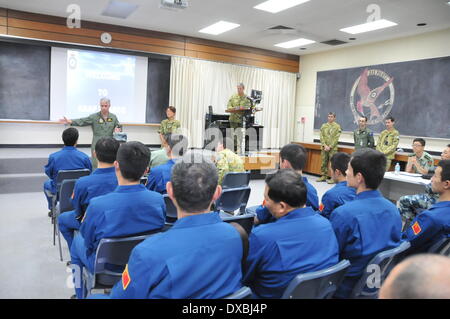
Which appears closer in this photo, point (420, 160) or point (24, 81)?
point (420, 160)

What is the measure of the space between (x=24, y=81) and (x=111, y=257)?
6.51 m

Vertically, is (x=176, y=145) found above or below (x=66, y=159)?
above

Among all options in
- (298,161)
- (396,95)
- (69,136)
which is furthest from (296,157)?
(396,95)

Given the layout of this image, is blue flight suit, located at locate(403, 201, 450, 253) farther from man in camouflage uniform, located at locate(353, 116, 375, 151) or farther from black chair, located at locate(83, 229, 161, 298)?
man in camouflage uniform, located at locate(353, 116, 375, 151)

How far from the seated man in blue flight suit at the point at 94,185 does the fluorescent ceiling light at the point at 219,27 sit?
532cm

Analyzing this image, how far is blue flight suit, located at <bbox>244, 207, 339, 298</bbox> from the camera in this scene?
1.34 m

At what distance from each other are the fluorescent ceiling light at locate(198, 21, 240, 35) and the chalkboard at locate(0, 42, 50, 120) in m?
3.41

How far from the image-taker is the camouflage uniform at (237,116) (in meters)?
6.98

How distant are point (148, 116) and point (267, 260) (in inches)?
287

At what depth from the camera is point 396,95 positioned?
7.47 meters

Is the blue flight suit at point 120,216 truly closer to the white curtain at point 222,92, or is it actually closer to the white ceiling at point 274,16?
the white ceiling at point 274,16

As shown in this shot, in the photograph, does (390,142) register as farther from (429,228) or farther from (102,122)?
(102,122)

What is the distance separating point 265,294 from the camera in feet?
4.69
